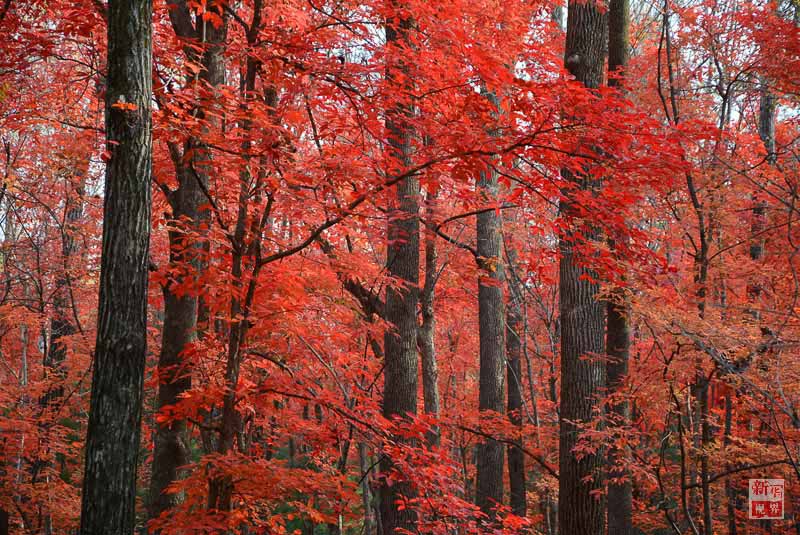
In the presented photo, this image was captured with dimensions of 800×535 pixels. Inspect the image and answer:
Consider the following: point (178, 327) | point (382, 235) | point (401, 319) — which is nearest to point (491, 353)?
point (382, 235)

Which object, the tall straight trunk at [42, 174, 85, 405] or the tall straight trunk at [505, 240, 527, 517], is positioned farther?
the tall straight trunk at [505, 240, 527, 517]

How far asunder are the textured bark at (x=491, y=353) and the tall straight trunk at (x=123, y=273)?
760cm

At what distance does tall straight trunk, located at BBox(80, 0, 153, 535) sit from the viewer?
13.2 ft

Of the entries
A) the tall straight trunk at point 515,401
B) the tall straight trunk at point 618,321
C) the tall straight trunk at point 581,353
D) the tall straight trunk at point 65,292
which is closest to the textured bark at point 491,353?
the tall straight trunk at point 515,401

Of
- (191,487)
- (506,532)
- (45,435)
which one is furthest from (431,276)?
(45,435)

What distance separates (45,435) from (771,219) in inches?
514

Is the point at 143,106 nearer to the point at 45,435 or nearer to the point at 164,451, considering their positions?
the point at 164,451

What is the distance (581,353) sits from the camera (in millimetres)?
6352

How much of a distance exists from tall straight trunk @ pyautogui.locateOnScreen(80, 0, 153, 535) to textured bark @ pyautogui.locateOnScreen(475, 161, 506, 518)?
7.60 metres

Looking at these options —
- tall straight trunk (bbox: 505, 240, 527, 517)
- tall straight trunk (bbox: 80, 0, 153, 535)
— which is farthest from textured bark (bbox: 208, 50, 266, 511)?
tall straight trunk (bbox: 505, 240, 527, 517)

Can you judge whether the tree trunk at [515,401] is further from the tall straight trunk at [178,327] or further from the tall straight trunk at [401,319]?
the tall straight trunk at [178,327]

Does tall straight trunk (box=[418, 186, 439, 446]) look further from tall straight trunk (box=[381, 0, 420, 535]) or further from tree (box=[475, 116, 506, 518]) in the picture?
tree (box=[475, 116, 506, 518])

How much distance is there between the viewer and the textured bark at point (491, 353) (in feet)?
36.7

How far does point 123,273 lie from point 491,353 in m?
8.40
